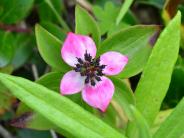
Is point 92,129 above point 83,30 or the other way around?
the other way around

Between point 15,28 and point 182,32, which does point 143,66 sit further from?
point 15,28

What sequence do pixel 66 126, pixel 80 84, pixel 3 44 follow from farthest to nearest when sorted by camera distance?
pixel 3 44
pixel 80 84
pixel 66 126

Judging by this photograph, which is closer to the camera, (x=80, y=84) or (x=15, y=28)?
(x=80, y=84)

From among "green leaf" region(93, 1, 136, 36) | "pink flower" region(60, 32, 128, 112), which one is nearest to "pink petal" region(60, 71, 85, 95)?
"pink flower" region(60, 32, 128, 112)

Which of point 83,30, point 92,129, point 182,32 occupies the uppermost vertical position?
point 83,30

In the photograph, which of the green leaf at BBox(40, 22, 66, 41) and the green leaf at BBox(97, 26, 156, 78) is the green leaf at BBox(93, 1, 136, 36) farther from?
the green leaf at BBox(97, 26, 156, 78)

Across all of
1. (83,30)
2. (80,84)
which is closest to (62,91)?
(80,84)

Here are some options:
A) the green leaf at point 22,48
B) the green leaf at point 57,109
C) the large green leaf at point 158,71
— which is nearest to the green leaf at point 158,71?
the large green leaf at point 158,71
